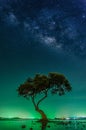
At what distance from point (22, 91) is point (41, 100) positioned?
5.54 metres

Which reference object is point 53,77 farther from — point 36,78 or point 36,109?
point 36,109

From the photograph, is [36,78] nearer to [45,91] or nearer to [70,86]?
[45,91]

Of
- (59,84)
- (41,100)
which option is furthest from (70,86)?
(41,100)

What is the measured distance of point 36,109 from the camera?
66.9 metres

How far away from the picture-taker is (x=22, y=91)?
69875 mm

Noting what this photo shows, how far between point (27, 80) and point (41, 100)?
6126 mm

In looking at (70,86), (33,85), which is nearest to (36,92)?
(33,85)

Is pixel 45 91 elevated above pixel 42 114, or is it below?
above

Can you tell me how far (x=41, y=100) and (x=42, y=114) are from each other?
3.07m

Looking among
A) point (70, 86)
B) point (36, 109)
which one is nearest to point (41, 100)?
point (36, 109)

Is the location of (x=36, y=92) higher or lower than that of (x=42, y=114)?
higher

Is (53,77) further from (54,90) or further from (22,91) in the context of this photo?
(22,91)

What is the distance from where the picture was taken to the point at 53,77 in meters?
68.4

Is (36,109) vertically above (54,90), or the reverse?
(54,90)
